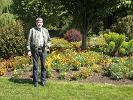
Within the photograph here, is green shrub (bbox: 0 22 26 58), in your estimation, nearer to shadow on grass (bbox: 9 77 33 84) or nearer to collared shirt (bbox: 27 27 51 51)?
shadow on grass (bbox: 9 77 33 84)

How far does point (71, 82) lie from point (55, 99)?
183 centimetres

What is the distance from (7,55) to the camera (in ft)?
52.4

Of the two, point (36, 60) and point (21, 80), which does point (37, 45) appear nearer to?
point (36, 60)

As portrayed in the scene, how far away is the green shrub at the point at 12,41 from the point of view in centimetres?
1582

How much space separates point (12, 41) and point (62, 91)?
5272 millimetres

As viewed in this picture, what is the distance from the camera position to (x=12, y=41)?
1583cm

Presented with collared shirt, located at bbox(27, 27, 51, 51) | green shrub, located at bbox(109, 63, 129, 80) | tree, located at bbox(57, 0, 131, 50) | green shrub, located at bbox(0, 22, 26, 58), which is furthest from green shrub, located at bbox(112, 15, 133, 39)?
collared shirt, located at bbox(27, 27, 51, 51)

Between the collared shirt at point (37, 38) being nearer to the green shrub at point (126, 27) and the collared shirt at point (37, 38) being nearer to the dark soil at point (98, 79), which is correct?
the dark soil at point (98, 79)

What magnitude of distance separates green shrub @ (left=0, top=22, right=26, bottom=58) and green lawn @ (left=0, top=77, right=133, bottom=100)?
3677 mm

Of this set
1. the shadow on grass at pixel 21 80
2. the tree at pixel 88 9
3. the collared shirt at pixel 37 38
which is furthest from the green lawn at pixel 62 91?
the tree at pixel 88 9

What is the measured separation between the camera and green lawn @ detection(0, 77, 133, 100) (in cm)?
1064

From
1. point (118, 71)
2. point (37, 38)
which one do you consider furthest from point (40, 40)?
point (118, 71)

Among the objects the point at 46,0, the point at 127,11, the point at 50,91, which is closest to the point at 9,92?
the point at 50,91

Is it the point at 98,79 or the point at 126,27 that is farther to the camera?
the point at 126,27
